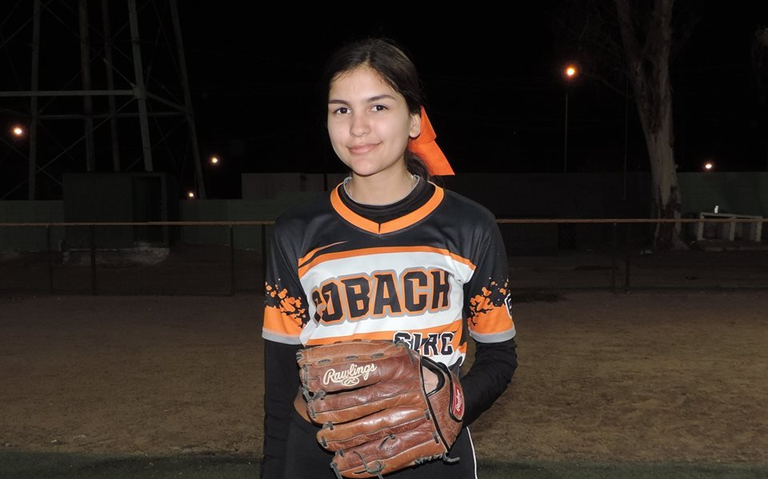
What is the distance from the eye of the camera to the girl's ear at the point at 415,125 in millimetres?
1954

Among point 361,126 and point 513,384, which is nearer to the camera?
point 361,126

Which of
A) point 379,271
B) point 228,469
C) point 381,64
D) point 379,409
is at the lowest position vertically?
point 228,469

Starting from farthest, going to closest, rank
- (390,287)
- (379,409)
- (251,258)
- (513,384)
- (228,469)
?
(251,258) → (513,384) → (228,469) → (390,287) → (379,409)

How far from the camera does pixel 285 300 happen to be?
1.90 meters

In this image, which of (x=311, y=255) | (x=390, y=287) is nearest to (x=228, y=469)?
(x=311, y=255)

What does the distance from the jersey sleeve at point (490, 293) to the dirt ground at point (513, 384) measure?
2789mm

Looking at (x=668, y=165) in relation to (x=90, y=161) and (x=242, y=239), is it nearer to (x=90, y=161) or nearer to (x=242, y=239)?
(x=242, y=239)

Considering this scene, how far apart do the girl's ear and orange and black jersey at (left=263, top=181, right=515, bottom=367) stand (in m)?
0.17

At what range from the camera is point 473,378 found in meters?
1.77

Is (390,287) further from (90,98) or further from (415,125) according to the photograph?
(90,98)

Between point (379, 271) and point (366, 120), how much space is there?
43cm

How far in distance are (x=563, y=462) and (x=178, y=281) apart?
11.5m

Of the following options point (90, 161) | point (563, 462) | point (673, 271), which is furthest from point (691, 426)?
point (90, 161)

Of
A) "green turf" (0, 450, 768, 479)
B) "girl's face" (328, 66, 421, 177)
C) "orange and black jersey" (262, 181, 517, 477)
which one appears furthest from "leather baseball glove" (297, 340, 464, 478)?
"green turf" (0, 450, 768, 479)
